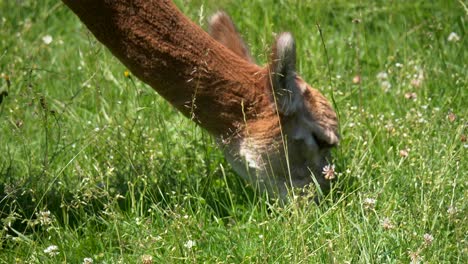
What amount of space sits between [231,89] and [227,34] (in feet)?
1.85

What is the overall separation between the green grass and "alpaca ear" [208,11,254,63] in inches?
5.3

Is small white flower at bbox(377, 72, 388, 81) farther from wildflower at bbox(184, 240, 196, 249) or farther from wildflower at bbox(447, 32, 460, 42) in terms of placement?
wildflower at bbox(184, 240, 196, 249)

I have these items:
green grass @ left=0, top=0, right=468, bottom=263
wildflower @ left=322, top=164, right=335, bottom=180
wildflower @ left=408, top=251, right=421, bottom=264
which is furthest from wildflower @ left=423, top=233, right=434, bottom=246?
wildflower @ left=322, top=164, right=335, bottom=180

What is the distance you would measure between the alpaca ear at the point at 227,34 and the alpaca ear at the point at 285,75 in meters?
0.43

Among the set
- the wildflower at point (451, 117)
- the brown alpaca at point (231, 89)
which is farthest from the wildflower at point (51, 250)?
the wildflower at point (451, 117)

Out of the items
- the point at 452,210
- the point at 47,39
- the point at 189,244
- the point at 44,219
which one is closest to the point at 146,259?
the point at 189,244

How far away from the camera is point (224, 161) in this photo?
619cm

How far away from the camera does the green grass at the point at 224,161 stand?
4898 millimetres

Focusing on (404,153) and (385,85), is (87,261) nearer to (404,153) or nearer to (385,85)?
(404,153)

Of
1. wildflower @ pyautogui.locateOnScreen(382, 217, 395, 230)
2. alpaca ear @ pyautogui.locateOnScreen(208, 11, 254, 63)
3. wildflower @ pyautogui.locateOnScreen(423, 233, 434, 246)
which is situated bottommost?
wildflower @ pyautogui.locateOnScreen(423, 233, 434, 246)

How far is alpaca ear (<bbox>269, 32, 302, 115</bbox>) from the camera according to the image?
16.9ft

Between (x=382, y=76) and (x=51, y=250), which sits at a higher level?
(x=382, y=76)

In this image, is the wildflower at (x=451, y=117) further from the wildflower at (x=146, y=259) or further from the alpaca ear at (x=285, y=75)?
the wildflower at (x=146, y=259)

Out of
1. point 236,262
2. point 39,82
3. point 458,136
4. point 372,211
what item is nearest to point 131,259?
point 236,262
